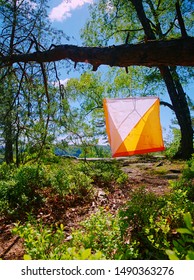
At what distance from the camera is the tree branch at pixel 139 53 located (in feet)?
12.5

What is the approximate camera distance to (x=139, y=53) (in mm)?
4066

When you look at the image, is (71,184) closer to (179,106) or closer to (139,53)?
(139,53)

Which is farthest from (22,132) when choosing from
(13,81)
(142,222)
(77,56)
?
(142,222)

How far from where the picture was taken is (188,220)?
1270mm

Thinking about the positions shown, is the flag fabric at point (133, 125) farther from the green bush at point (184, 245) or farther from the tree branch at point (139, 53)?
the green bush at point (184, 245)

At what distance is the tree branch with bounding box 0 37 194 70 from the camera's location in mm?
3795

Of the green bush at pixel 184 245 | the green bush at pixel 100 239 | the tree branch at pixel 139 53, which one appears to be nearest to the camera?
the green bush at pixel 184 245

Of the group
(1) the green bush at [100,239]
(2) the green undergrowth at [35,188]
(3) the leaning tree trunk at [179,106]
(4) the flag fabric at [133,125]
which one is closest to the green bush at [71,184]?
(2) the green undergrowth at [35,188]

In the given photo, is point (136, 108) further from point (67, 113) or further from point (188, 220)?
point (188, 220)

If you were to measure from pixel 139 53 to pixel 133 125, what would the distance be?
1.07 metres

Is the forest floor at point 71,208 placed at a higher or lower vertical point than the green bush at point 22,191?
lower

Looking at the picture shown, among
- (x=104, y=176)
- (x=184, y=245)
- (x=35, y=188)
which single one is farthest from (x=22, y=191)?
(x=184, y=245)

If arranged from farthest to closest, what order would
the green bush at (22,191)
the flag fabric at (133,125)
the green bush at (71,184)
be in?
the green bush at (71,184) → the green bush at (22,191) → the flag fabric at (133,125)

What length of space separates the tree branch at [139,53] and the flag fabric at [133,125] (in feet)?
2.03
